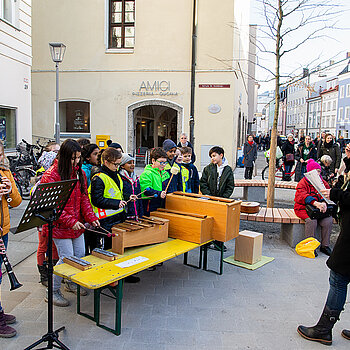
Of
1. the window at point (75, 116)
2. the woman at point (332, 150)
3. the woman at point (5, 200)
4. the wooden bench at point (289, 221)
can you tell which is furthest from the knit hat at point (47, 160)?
the window at point (75, 116)

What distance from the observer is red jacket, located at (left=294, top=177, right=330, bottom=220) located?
19.6 feet

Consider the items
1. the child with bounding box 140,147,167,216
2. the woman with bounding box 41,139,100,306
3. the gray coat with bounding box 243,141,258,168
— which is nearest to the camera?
the woman with bounding box 41,139,100,306

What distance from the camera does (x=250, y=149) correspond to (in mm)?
13031

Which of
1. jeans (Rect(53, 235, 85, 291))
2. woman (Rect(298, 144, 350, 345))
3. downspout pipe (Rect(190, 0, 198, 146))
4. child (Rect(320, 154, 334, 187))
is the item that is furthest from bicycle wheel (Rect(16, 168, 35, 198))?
woman (Rect(298, 144, 350, 345))

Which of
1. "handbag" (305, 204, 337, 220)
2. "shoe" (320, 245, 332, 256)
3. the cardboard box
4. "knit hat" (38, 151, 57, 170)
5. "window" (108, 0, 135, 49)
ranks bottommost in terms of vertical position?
"shoe" (320, 245, 332, 256)

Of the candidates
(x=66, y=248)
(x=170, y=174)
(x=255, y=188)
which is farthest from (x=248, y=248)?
(x=255, y=188)

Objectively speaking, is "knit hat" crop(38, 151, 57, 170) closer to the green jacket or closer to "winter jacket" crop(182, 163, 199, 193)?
"winter jacket" crop(182, 163, 199, 193)

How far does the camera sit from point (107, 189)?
4289 mm

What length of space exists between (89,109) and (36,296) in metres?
12.7

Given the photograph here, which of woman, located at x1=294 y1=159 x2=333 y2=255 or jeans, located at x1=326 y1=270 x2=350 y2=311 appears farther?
woman, located at x1=294 y1=159 x2=333 y2=255

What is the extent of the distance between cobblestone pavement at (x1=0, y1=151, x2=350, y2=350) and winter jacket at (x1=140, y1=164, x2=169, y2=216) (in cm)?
89

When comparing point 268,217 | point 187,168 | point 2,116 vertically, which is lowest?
point 268,217

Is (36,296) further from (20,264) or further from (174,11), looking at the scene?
(174,11)

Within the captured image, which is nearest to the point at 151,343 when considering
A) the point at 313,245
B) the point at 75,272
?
the point at 75,272
